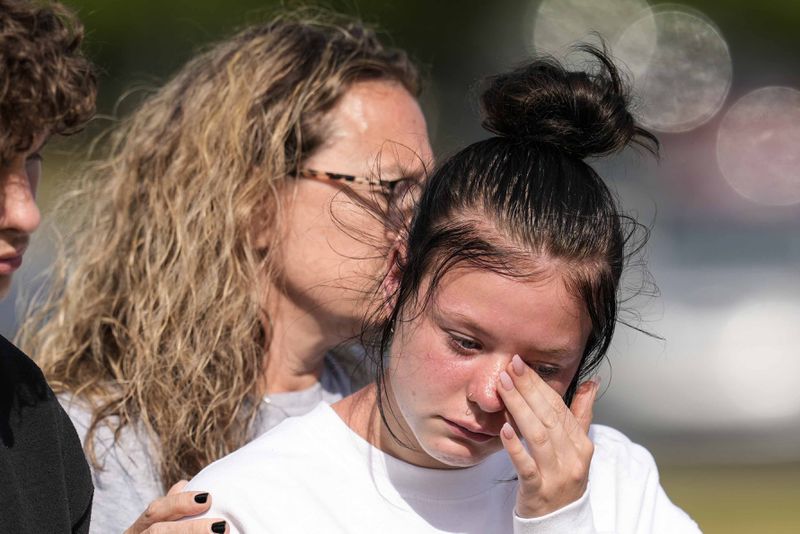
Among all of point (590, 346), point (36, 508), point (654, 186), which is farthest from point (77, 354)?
point (654, 186)

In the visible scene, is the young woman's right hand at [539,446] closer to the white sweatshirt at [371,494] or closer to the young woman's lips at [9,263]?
the white sweatshirt at [371,494]

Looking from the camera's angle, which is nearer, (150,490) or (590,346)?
(590,346)

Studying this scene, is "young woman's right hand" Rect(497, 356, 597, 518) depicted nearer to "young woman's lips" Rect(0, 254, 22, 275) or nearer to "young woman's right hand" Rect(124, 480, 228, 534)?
"young woman's right hand" Rect(124, 480, 228, 534)

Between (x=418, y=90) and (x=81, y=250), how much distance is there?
119 cm

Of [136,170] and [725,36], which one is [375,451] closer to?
[136,170]

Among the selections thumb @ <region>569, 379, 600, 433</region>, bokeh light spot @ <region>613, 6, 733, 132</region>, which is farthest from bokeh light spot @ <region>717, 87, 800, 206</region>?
thumb @ <region>569, 379, 600, 433</region>

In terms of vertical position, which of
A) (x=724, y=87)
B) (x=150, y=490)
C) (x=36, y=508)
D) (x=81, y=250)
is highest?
(x=36, y=508)

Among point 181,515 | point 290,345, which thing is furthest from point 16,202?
point 290,345

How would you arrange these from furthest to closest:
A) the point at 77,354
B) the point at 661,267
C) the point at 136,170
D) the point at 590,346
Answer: the point at 661,267, the point at 136,170, the point at 77,354, the point at 590,346

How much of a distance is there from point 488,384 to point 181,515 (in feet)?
2.24

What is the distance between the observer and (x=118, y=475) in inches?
122

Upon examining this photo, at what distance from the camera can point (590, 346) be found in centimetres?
243

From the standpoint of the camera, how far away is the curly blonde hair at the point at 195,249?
324 centimetres

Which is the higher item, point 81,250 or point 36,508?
point 36,508
